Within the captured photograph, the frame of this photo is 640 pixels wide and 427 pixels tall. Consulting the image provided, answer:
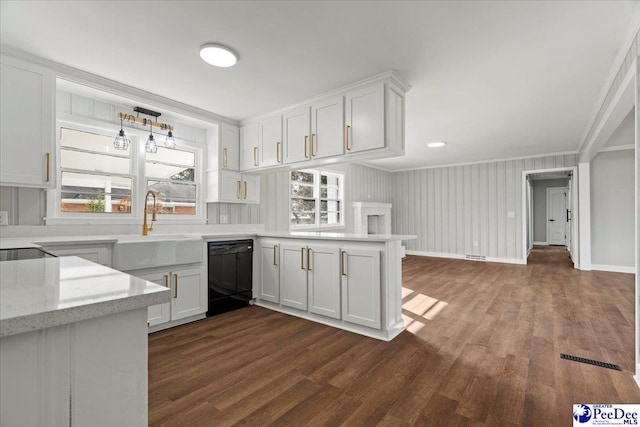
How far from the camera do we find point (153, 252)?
2879 millimetres

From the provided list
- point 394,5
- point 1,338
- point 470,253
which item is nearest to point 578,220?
point 470,253

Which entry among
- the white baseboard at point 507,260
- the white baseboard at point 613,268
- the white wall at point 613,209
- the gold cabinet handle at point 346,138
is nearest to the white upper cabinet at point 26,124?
the gold cabinet handle at point 346,138

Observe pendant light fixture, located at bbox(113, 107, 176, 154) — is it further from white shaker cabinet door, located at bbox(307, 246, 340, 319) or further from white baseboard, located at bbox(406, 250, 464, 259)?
white baseboard, located at bbox(406, 250, 464, 259)

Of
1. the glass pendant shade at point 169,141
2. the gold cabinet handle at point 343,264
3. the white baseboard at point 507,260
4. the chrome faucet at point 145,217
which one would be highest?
the glass pendant shade at point 169,141

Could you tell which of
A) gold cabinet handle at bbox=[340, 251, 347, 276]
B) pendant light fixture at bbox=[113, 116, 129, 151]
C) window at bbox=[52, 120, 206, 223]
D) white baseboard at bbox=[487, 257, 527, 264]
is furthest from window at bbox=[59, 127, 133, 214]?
white baseboard at bbox=[487, 257, 527, 264]

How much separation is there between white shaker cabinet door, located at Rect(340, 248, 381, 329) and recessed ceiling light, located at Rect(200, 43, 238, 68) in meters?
1.98

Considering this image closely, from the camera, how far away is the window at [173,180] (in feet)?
12.0

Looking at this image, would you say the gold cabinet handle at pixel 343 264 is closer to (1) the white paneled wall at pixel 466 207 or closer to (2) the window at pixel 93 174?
(2) the window at pixel 93 174

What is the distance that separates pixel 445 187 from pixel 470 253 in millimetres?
1771

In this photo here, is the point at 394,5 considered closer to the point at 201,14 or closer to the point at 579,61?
the point at 201,14

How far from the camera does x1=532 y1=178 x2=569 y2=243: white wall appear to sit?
35.8 ft

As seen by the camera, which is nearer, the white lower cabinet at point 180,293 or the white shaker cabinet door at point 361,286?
the white shaker cabinet door at point 361,286

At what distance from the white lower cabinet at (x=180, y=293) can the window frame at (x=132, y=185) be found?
2.65 ft

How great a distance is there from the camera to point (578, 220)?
6.14 meters
